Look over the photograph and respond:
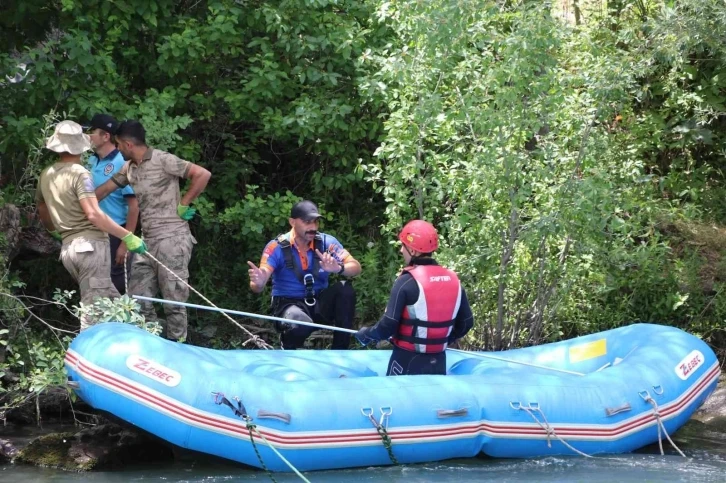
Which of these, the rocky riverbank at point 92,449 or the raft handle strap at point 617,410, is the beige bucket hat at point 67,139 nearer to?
the rocky riverbank at point 92,449

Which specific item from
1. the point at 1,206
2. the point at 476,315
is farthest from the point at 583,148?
the point at 1,206

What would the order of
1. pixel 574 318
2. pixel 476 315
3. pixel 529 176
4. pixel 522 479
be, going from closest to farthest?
pixel 522 479 → pixel 529 176 → pixel 476 315 → pixel 574 318

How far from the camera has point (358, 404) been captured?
5.70 m

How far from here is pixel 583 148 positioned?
741 centimetres

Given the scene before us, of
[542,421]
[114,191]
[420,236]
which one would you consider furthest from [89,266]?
[542,421]

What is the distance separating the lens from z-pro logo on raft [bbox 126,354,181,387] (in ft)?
18.5

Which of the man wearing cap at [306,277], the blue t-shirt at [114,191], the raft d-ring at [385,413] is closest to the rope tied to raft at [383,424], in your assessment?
the raft d-ring at [385,413]

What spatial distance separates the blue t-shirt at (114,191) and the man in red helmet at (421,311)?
2.06 m

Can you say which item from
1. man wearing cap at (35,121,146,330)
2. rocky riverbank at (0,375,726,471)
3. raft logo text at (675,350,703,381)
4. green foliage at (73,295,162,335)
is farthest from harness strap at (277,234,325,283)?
raft logo text at (675,350,703,381)

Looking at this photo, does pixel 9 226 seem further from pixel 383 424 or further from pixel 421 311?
pixel 383 424

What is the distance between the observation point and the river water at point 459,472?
558cm

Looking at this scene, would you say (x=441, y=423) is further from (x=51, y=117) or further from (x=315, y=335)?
(x=51, y=117)

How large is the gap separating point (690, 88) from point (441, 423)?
5.16m

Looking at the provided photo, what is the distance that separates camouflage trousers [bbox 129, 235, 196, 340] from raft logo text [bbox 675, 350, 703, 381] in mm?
3210
